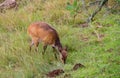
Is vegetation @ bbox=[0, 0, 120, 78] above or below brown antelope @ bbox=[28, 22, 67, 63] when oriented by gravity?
below

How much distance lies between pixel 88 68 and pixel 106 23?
266cm

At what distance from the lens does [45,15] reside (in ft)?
31.4

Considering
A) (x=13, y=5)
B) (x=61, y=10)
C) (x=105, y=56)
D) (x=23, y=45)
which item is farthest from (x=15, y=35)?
(x=13, y=5)

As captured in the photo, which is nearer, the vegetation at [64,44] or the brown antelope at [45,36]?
the vegetation at [64,44]

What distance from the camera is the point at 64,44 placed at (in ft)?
24.1

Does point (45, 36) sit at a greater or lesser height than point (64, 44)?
greater

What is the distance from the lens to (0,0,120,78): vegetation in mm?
5918

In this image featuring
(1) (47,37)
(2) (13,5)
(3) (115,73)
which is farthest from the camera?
(2) (13,5)

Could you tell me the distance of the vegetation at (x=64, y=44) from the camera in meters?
5.92

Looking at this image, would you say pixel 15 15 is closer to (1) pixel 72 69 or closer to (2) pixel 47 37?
(2) pixel 47 37

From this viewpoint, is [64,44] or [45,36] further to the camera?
[64,44]

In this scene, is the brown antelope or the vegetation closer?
the vegetation

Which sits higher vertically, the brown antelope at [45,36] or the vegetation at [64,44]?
the brown antelope at [45,36]

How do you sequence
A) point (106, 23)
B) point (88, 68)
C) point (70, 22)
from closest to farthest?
point (88, 68) → point (106, 23) → point (70, 22)
